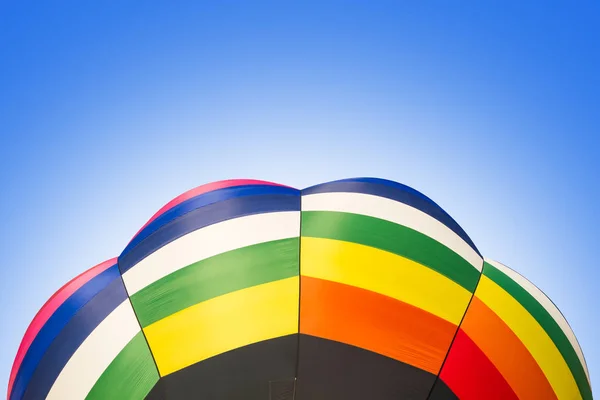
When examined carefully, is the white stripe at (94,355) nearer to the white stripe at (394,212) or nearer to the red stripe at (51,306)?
the red stripe at (51,306)

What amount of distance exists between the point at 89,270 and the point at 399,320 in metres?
2.60

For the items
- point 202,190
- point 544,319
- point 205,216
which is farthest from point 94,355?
point 544,319

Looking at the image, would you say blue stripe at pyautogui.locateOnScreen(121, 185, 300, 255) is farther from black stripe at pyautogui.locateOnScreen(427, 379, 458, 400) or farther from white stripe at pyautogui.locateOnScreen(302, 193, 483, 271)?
black stripe at pyautogui.locateOnScreen(427, 379, 458, 400)

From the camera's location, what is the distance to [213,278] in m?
3.75

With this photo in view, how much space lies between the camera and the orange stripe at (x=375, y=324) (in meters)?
3.58

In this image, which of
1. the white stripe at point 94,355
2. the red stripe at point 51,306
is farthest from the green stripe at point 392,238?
the red stripe at point 51,306

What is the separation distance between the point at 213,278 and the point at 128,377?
82 centimetres

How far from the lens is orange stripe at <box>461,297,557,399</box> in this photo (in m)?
3.77

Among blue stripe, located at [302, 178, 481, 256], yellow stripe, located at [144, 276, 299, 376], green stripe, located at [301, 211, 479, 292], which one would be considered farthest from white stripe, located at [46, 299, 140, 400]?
blue stripe, located at [302, 178, 481, 256]

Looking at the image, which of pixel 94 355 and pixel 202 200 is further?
pixel 202 200

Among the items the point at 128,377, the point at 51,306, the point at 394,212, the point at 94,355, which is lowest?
the point at 128,377

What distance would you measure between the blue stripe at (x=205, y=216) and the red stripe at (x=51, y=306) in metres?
0.27

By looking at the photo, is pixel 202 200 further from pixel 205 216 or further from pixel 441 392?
pixel 441 392

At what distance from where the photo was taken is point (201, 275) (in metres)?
3.78
